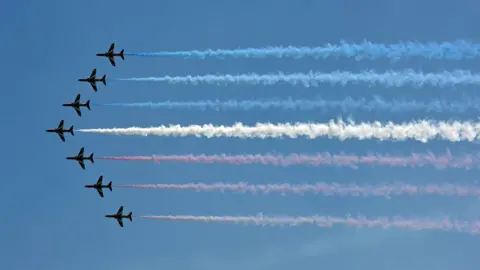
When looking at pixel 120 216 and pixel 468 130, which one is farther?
pixel 120 216

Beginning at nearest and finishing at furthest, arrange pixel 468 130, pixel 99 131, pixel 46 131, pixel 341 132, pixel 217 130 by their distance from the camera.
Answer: pixel 468 130
pixel 341 132
pixel 217 130
pixel 99 131
pixel 46 131

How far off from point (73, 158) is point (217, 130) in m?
23.6

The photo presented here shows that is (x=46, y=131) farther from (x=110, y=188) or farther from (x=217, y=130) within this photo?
(x=217, y=130)

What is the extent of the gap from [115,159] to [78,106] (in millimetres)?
17438

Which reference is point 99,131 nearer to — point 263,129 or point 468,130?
point 263,129

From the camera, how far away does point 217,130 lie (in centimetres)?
6944

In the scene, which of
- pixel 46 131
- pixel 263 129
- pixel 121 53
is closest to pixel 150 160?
pixel 263 129

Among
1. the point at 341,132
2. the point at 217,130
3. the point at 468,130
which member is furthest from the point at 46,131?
the point at 468,130

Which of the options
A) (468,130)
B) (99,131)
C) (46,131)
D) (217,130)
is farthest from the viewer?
(46,131)

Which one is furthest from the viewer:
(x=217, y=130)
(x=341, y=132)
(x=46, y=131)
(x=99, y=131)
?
(x=46, y=131)

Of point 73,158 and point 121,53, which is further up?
point 121,53

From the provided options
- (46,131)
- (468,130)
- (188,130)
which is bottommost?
(468,130)

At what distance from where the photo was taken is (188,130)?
71250mm

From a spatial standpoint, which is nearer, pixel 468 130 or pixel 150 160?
pixel 468 130
